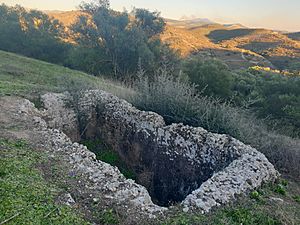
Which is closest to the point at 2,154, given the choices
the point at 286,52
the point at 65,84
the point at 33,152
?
the point at 33,152

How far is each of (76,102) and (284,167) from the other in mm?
7609

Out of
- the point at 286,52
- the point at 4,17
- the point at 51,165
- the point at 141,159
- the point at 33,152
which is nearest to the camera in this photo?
the point at 51,165

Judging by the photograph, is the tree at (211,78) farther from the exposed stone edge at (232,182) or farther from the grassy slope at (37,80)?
the exposed stone edge at (232,182)

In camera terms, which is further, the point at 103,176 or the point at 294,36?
the point at 294,36

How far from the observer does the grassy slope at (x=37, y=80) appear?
13.4 m

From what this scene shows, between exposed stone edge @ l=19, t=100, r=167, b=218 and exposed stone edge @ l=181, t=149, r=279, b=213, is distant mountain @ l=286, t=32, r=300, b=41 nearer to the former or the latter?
exposed stone edge @ l=181, t=149, r=279, b=213

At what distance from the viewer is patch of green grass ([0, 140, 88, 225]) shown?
197 inches

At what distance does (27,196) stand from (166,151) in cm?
461

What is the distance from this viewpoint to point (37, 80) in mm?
18062

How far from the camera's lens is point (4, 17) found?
33.7m

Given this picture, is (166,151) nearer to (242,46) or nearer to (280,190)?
(280,190)

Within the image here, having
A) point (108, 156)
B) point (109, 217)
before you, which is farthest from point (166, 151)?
point (109, 217)

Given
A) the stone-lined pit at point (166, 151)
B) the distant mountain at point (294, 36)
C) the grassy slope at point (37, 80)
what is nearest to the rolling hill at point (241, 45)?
the distant mountain at point (294, 36)

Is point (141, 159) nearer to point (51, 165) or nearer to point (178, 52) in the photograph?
point (51, 165)
